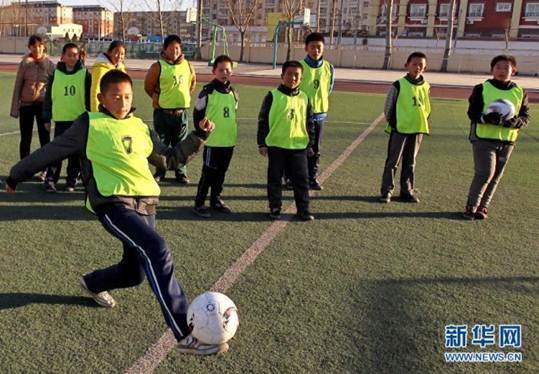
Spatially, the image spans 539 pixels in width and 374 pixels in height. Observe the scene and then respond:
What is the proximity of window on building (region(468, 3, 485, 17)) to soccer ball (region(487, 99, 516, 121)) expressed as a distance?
77.3 meters

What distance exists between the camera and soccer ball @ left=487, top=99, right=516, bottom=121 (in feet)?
18.4

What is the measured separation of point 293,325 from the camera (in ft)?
11.5

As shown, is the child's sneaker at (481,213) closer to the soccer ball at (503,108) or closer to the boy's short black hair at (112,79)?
the soccer ball at (503,108)

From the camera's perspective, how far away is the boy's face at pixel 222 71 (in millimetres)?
5547

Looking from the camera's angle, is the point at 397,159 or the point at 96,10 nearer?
the point at 397,159

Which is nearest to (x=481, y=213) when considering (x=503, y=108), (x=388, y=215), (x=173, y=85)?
(x=388, y=215)

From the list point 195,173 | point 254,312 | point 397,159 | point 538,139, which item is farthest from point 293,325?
point 538,139

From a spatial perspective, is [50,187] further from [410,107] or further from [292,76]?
[410,107]

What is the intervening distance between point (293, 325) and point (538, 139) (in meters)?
10.2

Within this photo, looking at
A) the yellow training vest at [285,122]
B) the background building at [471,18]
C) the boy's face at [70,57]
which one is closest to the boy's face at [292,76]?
the yellow training vest at [285,122]

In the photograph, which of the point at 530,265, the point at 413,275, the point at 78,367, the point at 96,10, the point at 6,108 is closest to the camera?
the point at 78,367

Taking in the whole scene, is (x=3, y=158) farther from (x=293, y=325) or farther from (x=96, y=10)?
(x=96, y=10)

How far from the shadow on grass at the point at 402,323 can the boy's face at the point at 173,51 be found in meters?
4.02

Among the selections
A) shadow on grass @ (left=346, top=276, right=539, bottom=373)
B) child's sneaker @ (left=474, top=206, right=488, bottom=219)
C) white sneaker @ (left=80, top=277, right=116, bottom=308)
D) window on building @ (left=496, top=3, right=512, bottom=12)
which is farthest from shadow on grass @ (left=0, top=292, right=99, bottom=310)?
window on building @ (left=496, top=3, right=512, bottom=12)
